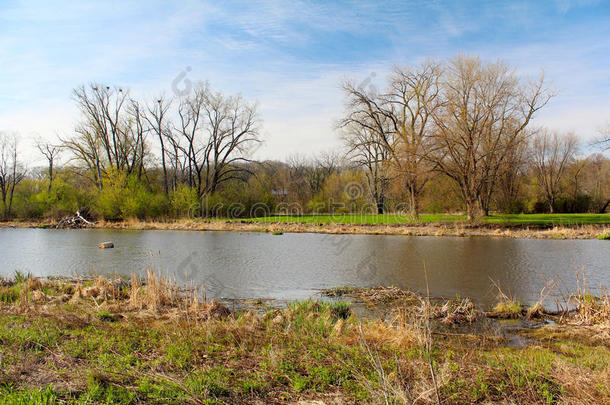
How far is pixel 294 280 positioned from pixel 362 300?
3018mm

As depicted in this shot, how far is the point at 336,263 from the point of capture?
15.0m

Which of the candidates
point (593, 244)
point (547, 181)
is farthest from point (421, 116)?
point (547, 181)

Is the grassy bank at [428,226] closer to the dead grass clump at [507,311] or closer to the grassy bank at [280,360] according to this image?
the dead grass clump at [507,311]

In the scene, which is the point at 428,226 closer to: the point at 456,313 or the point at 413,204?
the point at 413,204

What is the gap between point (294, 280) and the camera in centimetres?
1195

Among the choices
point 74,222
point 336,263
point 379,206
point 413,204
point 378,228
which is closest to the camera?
point 336,263

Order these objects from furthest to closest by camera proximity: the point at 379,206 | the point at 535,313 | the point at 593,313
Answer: the point at 379,206, the point at 535,313, the point at 593,313

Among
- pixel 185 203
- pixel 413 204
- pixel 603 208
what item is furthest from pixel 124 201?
pixel 603 208

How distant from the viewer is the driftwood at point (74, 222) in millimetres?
34250

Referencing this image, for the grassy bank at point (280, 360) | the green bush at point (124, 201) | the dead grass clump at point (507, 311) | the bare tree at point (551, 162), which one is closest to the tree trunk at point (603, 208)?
the bare tree at point (551, 162)

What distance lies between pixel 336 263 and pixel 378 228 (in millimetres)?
13771

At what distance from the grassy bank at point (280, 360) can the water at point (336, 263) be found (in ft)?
9.40

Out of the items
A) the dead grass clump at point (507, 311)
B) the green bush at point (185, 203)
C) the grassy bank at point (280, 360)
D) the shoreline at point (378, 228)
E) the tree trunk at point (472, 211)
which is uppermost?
the green bush at point (185, 203)

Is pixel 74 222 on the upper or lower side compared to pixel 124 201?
lower
